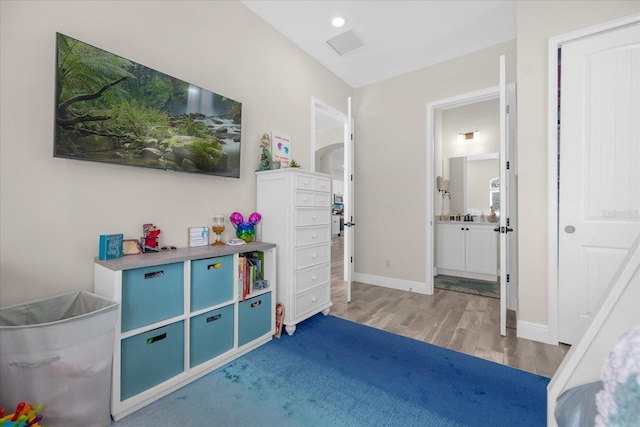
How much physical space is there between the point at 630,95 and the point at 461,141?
9.69ft

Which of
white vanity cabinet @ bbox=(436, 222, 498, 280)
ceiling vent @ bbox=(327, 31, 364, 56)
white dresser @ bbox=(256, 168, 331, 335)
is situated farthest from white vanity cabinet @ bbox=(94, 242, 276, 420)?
white vanity cabinet @ bbox=(436, 222, 498, 280)

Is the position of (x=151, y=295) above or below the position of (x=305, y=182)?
below

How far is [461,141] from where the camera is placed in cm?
479

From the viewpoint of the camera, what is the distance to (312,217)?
246 centimetres

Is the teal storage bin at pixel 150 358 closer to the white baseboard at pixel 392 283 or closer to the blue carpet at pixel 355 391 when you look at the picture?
the blue carpet at pixel 355 391

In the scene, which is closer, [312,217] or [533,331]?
[533,331]

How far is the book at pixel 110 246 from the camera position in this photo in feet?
4.94

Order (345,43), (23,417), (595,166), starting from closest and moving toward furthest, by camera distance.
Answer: (23,417) < (595,166) < (345,43)

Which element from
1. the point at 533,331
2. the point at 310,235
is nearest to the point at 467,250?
the point at 533,331

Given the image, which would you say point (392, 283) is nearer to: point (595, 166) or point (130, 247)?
point (595, 166)

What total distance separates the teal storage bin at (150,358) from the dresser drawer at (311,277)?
98 centimetres

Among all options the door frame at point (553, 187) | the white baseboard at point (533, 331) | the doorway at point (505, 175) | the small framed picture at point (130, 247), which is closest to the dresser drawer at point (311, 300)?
the small framed picture at point (130, 247)

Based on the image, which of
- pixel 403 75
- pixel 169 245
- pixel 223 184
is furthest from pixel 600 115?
pixel 169 245

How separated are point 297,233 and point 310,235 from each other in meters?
0.18
